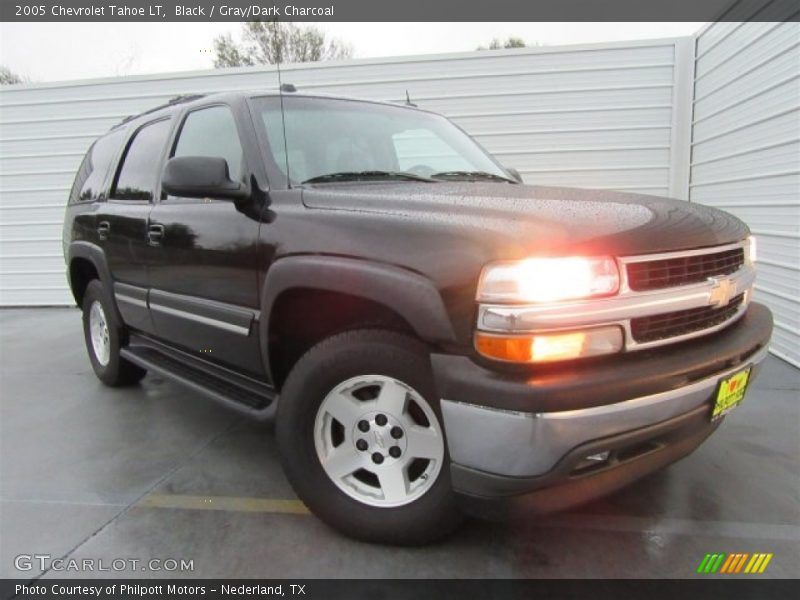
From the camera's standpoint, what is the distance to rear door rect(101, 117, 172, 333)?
11.6 ft

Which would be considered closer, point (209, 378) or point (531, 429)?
point (531, 429)

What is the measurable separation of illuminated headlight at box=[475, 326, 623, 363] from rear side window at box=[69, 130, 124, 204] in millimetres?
3662

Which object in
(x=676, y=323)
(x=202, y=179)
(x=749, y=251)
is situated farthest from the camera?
(x=749, y=251)

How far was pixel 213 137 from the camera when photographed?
10.2 ft

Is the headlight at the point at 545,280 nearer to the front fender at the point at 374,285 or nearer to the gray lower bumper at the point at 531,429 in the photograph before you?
the front fender at the point at 374,285

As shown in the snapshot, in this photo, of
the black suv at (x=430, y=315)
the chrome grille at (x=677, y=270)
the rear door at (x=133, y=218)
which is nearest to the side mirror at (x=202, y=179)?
the black suv at (x=430, y=315)

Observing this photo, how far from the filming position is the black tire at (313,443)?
81.8 inches

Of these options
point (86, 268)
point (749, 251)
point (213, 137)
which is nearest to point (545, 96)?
point (749, 251)

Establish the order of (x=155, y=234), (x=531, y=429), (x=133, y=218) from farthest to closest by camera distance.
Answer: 1. (x=133, y=218)
2. (x=155, y=234)
3. (x=531, y=429)

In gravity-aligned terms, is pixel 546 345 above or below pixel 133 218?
below

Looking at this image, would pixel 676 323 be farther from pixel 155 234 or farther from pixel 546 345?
pixel 155 234

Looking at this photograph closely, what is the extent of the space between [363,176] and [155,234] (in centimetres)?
137

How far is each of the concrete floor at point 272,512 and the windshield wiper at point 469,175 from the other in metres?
1.74

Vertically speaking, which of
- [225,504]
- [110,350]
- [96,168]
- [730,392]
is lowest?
[225,504]
